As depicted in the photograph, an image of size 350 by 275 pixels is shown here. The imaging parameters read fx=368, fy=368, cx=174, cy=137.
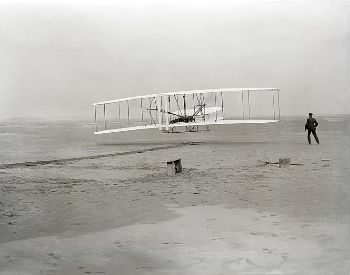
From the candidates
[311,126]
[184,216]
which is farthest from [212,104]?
[184,216]

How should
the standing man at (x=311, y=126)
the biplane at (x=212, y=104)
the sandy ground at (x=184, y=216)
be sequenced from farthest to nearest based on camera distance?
the biplane at (x=212, y=104) → the standing man at (x=311, y=126) → the sandy ground at (x=184, y=216)

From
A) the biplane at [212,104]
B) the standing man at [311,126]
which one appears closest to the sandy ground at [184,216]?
the standing man at [311,126]

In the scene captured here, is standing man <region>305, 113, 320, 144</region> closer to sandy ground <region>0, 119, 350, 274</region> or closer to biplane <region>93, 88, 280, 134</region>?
sandy ground <region>0, 119, 350, 274</region>

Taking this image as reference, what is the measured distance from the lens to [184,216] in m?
2.26

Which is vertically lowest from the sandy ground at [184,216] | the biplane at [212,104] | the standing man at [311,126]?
the sandy ground at [184,216]

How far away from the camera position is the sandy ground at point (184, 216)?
6.84ft

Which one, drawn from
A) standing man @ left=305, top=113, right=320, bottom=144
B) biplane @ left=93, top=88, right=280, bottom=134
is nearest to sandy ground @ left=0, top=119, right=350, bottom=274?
standing man @ left=305, top=113, right=320, bottom=144

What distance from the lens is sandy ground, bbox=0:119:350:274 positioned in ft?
6.84

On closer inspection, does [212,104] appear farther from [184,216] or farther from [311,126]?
[184,216]

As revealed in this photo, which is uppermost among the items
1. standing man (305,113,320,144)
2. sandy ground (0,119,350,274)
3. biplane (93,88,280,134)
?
biplane (93,88,280,134)

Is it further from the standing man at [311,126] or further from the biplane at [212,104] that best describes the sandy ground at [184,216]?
the biplane at [212,104]

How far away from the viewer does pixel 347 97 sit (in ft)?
7.81

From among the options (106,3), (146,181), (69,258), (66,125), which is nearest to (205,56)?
(106,3)

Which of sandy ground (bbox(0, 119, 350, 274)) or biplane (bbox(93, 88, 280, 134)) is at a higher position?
biplane (bbox(93, 88, 280, 134))
